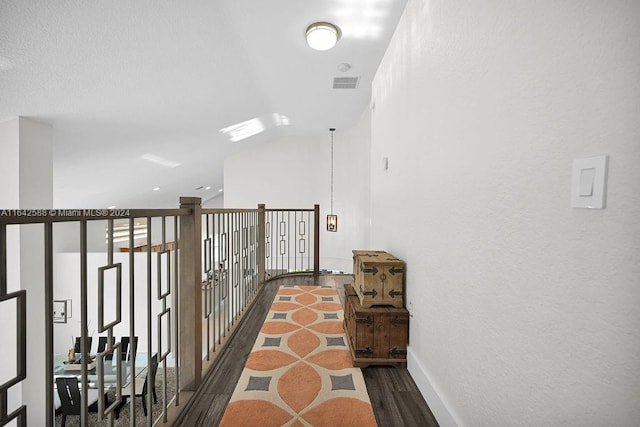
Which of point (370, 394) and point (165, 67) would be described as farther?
point (165, 67)

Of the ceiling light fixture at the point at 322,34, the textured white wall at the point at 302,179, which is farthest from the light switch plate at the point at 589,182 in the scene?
the textured white wall at the point at 302,179

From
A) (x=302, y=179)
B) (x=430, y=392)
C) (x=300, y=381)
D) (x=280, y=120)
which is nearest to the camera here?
(x=430, y=392)

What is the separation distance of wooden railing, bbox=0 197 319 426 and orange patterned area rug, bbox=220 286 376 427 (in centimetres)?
32

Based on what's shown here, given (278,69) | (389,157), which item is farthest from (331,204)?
(389,157)

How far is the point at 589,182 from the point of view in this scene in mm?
696

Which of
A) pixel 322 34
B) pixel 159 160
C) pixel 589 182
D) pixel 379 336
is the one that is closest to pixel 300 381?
pixel 379 336

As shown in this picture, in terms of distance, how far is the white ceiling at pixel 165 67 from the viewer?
245cm

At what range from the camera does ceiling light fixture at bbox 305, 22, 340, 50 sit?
8.91ft

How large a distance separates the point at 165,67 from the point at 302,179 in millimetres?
4418

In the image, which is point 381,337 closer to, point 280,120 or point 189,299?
point 189,299

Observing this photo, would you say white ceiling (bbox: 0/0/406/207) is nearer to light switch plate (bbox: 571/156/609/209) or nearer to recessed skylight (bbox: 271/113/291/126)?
recessed skylight (bbox: 271/113/291/126)

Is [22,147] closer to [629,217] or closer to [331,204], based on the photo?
[629,217]

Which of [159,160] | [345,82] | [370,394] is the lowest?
[370,394]

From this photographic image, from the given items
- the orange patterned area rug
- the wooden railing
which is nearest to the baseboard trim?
the orange patterned area rug
